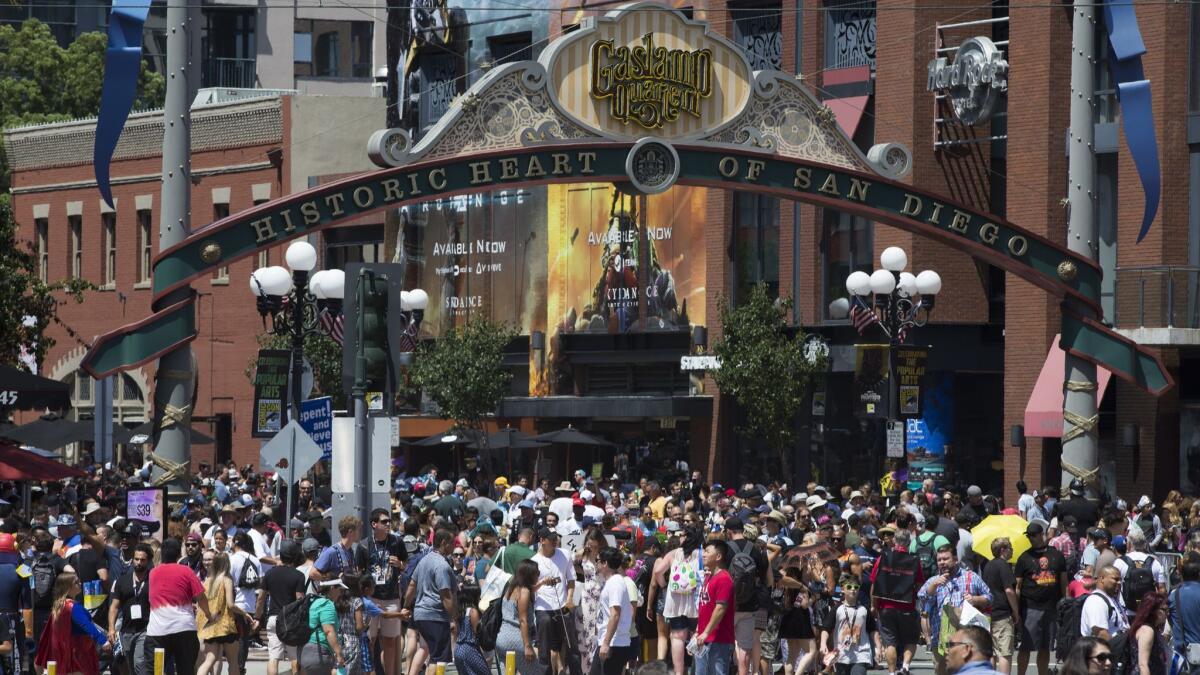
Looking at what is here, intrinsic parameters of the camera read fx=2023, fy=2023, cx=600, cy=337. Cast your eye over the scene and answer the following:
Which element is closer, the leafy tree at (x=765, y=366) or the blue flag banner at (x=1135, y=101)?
the blue flag banner at (x=1135, y=101)

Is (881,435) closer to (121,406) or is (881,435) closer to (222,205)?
(222,205)

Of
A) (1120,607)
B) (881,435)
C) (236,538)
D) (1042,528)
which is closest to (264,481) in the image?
(881,435)

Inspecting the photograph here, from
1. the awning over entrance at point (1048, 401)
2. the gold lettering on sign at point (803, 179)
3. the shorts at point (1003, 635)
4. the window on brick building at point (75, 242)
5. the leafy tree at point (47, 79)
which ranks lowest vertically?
the shorts at point (1003, 635)

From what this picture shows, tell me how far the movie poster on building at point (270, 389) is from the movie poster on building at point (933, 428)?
Result: 18.6m

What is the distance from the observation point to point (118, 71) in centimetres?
2411

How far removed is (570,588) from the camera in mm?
19531

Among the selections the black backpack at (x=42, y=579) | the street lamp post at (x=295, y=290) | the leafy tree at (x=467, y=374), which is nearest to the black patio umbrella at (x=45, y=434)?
the leafy tree at (x=467, y=374)

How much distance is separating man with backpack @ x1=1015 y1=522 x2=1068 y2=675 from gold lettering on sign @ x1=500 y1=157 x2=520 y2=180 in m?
8.55

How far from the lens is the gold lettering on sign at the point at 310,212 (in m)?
24.5

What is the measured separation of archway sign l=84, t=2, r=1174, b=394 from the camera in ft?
81.8

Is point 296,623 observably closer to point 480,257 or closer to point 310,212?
point 310,212

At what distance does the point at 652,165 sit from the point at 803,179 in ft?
7.11

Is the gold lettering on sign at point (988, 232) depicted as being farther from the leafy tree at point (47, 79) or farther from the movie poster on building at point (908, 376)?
the leafy tree at point (47, 79)

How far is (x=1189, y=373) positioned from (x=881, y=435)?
27.0 ft
